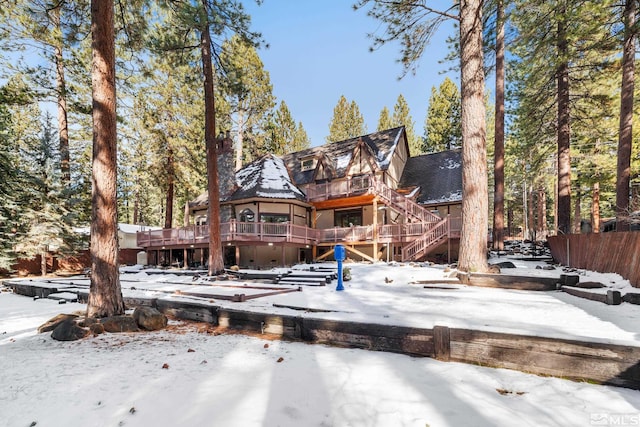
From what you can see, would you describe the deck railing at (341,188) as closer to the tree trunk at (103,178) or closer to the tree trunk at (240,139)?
the tree trunk at (240,139)

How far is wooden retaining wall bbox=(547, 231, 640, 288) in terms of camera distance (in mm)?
5887

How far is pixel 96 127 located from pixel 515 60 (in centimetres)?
1873

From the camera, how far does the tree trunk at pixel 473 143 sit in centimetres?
827

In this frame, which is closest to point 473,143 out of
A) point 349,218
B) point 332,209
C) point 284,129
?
point 349,218

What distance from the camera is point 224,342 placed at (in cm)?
432

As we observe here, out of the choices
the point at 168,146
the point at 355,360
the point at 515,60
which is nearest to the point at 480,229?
the point at 355,360

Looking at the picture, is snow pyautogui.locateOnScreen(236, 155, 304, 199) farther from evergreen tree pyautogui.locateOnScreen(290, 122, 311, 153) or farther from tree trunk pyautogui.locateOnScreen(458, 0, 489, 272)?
evergreen tree pyautogui.locateOnScreen(290, 122, 311, 153)

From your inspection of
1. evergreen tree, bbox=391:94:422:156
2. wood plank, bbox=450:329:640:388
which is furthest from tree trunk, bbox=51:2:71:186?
evergreen tree, bbox=391:94:422:156

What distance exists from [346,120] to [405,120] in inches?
307

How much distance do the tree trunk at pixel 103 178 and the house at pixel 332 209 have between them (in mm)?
10125

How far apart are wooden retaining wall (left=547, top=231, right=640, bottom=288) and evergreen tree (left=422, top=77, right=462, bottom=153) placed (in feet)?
77.4

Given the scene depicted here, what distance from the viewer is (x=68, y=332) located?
4.48 m

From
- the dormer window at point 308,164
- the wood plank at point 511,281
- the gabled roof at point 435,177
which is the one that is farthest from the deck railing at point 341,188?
the wood plank at point 511,281

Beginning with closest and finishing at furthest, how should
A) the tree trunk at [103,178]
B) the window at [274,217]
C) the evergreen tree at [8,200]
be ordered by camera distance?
1. the tree trunk at [103,178]
2. the evergreen tree at [8,200]
3. the window at [274,217]
